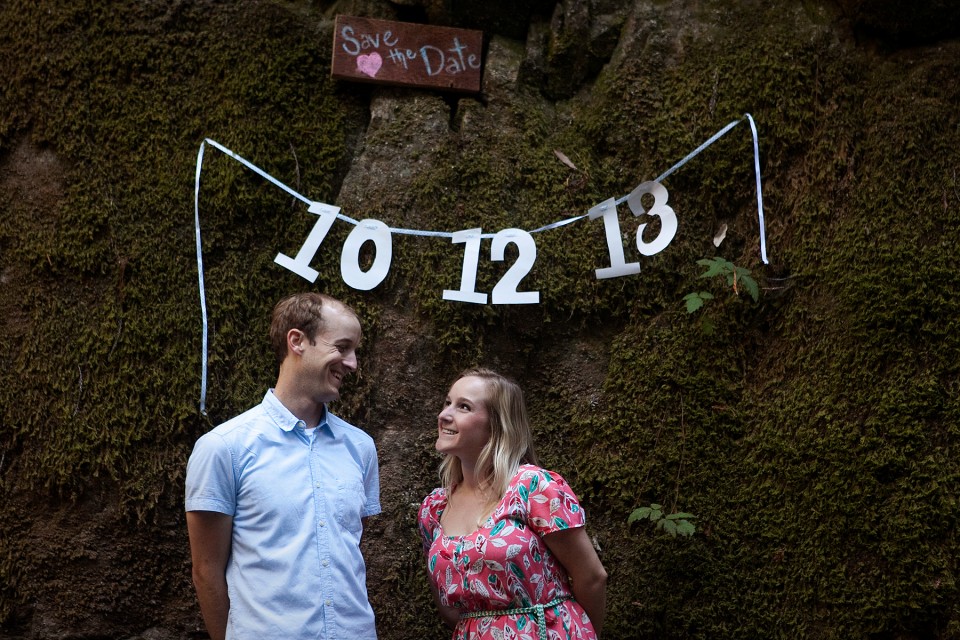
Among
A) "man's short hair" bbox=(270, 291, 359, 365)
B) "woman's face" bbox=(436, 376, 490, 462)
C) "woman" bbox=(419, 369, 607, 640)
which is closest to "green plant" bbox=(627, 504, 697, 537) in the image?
"woman" bbox=(419, 369, 607, 640)

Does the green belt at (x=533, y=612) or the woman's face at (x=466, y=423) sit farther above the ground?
the woman's face at (x=466, y=423)

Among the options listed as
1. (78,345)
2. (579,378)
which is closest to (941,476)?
(579,378)

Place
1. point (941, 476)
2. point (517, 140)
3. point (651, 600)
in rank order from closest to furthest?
point (941, 476) → point (651, 600) → point (517, 140)

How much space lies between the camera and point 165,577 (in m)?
3.09

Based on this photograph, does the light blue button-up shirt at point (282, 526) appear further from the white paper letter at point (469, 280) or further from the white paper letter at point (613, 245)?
the white paper letter at point (613, 245)

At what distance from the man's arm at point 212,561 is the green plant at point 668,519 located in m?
1.33

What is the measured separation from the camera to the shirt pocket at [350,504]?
2.43 m

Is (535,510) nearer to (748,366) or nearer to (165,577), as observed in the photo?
(748,366)

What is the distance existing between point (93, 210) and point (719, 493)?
2520 millimetres

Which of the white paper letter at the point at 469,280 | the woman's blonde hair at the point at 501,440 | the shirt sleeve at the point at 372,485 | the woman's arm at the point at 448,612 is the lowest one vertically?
the woman's arm at the point at 448,612

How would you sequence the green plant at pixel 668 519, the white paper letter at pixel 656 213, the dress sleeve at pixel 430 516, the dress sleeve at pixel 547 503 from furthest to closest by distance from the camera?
1. the white paper letter at pixel 656 213
2. the green plant at pixel 668 519
3. the dress sleeve at pixel 430 516
4. the dress sleeve at pixel 547 503

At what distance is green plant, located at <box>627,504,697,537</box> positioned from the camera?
2.90m

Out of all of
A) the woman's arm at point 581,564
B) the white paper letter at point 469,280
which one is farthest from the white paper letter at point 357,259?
the woman's arm at point 581,564

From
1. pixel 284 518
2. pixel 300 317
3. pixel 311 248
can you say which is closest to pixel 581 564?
pixel 284 518
